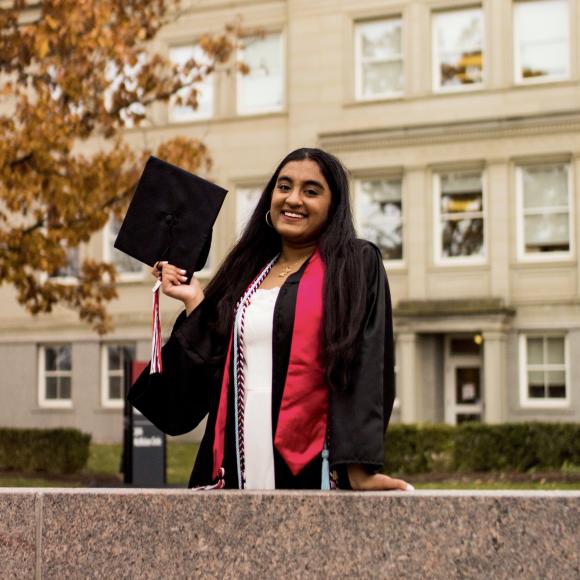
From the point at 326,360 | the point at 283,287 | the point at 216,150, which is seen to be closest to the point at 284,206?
the point at 283,287

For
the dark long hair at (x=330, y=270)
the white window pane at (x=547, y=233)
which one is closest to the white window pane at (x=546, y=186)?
the white window pane at (x=547, y=233)

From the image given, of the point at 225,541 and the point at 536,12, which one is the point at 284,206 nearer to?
the point at 225,541

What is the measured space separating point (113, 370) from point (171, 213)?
2398cm

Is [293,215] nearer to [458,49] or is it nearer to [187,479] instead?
[187,479]

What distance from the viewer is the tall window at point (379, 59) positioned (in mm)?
25516

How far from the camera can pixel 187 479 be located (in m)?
16.5

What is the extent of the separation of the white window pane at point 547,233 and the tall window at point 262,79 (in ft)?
21.5

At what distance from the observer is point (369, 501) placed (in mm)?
3195

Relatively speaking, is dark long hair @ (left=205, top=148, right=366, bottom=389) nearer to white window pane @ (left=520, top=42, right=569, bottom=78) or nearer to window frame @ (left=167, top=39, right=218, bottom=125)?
white window pane @ (left=520, top=42, right=569, bottom=78)

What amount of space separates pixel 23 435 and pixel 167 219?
14.7m

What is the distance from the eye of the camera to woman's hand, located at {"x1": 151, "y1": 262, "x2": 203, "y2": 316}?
3826 millimetres

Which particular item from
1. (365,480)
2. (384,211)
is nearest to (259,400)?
(365,480)

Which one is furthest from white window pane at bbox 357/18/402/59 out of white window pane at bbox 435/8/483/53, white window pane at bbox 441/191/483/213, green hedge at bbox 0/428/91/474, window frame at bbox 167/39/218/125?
green hedge at bbox 0/428/91/474

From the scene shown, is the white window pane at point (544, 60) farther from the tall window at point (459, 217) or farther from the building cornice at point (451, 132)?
the tall window at point (459, 217)
